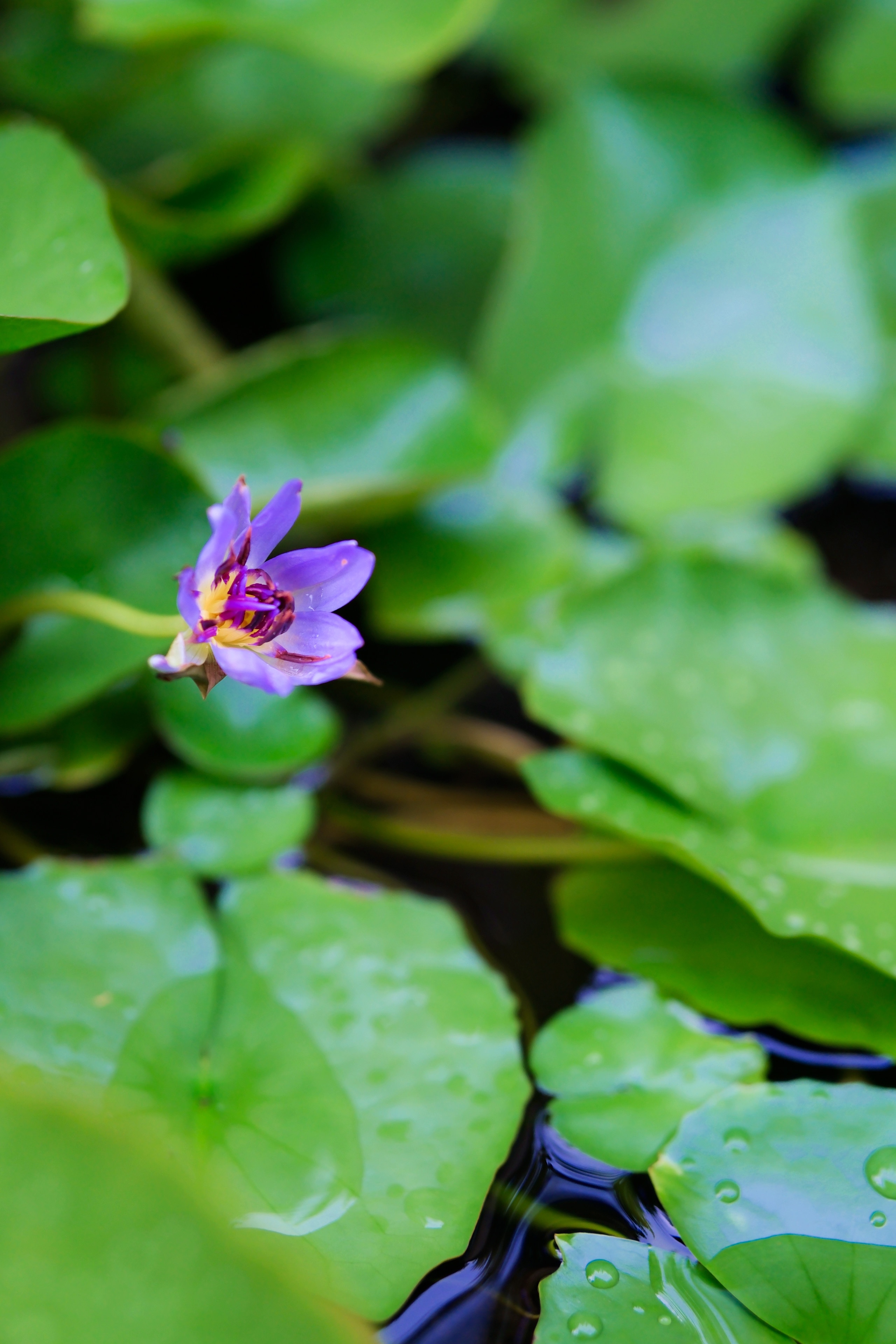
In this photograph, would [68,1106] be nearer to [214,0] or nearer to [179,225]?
[179,225]

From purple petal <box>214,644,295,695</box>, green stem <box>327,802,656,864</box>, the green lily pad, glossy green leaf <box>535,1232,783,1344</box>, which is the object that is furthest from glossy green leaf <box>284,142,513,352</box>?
glossy green leaf <box>535,1232,783,1344</box>

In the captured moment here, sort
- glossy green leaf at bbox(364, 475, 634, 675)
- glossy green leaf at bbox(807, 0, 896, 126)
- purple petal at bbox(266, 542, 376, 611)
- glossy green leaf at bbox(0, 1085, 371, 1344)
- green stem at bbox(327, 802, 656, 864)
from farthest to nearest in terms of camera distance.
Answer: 1. glossy green leaf at bbox(807, 0, 896, 126)
2. glossy green leaf at bbox(364, 475, 634, 675)
3. green stem at bbox(327, 802, 656, 864)
4. purple petal at bbox(266, 542, 376, 611)
5. glossy green leaf at bbox(0, 1085, 371, 1344)

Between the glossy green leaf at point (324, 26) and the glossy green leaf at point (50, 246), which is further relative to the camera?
the glossy green leaf at point (324, 26)

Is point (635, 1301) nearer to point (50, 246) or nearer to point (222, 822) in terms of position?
point (222, 822)

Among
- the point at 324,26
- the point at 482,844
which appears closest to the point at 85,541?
the point at 482,844

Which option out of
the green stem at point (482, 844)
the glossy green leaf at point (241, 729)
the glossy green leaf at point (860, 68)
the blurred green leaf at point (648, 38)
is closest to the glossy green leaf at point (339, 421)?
the glossy green leaf at point (241, 729)

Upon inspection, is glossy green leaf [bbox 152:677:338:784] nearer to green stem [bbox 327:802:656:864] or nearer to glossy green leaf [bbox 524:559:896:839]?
green stem [bbox 327:802:656:864]

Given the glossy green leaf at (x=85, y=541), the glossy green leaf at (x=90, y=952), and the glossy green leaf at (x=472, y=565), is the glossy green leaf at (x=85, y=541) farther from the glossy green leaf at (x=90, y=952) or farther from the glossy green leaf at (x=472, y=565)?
the glossy green leaf at (x=472, y=565)
